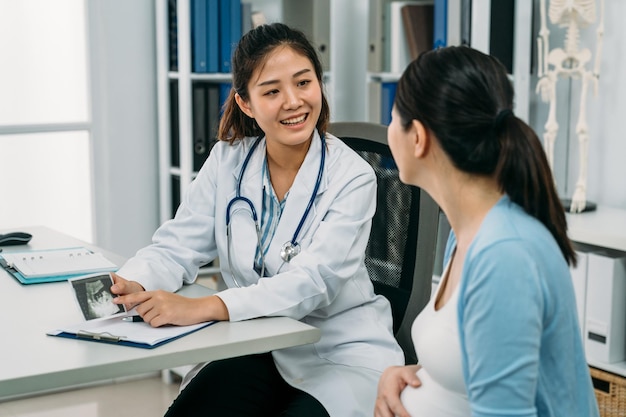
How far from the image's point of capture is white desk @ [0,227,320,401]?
4.01 feet

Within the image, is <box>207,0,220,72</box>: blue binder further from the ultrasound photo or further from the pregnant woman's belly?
the pregnant woman's belly

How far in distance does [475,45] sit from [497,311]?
1.75 metres

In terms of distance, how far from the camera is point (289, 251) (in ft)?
5.47

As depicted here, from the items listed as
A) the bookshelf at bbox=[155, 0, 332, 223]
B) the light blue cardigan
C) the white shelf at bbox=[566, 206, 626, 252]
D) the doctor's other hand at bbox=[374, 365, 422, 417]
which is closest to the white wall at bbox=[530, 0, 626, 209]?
the white shelf at bbox=[566, 206, 626, 252]

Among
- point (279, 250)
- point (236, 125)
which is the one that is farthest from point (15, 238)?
point (279, 250)

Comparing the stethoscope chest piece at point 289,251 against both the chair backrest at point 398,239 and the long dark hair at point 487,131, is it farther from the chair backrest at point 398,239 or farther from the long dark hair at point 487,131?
the long dark hair at point 487,131

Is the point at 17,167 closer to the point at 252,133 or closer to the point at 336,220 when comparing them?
the point at 252,133

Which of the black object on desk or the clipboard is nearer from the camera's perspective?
the clipboard

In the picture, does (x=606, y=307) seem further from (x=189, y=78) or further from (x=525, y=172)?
(x=189, y=78)

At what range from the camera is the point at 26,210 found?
129 inches

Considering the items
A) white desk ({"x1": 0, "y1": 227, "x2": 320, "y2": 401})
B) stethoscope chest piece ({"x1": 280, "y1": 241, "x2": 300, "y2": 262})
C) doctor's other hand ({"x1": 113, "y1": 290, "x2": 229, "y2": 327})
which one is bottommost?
white desk ({"x1": 0, "y1": 227, "x2": 320, "y2": 401})

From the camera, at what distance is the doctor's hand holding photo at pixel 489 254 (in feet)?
3.47

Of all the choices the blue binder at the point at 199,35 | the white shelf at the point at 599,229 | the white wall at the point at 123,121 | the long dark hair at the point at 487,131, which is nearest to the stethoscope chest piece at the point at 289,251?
the long dark hair at the point at 487,131

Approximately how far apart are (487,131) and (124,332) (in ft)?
2.14
